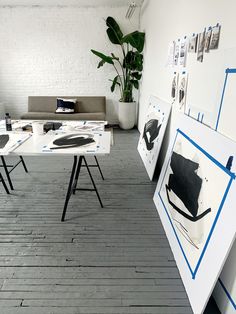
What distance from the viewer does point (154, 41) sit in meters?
3.99

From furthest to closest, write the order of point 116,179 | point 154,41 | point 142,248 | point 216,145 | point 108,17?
point 108,17 → point 154,41 → point 116,179 → point 142,248 → point 216,145

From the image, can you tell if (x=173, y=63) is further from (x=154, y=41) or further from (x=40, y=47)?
(x=40, y=47)

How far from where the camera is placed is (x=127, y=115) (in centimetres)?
550

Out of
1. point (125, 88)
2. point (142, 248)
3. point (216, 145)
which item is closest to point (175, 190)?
point (142, 248)

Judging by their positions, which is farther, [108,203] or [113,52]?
[113,52]

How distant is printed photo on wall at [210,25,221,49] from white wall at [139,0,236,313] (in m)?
0.04

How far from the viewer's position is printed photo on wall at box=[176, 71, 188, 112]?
2.48 meters

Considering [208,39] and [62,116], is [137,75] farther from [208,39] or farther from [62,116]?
[208,39]

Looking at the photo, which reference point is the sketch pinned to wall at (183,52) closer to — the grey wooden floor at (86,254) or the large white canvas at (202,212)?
the large white canvas at (202,212)

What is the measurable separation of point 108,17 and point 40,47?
1619mm

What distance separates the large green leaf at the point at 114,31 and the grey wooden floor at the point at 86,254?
344 centimetres

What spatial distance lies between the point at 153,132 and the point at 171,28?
1.31m

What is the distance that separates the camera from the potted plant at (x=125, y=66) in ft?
16.5

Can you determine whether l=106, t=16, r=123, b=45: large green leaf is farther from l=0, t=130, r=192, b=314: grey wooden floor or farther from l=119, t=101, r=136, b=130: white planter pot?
l=0, t=130, r=192, b=314: grey wooden floor
